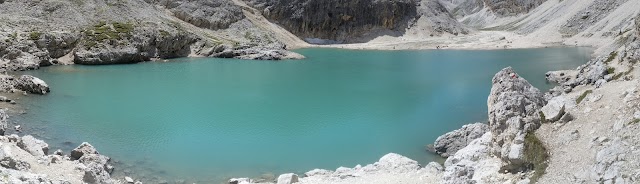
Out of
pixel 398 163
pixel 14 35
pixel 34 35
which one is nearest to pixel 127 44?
pixel 34 35

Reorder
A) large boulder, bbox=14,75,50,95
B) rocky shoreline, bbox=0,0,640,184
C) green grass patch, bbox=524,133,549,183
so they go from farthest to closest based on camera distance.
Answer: large boulder, bbox=14,75,50,95, rocky shoreline, bbox=0,0,640,184, green grass patch, bbox=524,133,549,183

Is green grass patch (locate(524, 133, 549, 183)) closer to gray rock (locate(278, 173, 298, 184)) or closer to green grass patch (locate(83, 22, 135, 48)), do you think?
gray rock (locate(278, 173, 298, 184))

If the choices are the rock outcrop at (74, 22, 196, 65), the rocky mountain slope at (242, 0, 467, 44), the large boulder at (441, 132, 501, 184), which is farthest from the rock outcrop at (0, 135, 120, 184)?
the rocky mountain slope at (242, 0, 467, 44)

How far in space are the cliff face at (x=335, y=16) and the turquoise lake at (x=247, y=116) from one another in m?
78.2

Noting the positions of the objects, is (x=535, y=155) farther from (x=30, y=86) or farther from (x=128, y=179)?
(x=30, y=86)

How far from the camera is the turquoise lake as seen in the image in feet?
93.7

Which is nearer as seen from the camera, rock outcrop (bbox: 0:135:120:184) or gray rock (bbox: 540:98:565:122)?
rock outcrop (bbox: 0:135:120:184)

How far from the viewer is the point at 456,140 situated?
29062 millimetres

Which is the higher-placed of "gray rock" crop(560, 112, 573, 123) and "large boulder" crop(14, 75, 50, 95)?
"gray rock" crop(560, 112, 573, 123)

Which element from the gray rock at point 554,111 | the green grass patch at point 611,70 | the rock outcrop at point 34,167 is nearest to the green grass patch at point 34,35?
the rock outcrop at point 34,167

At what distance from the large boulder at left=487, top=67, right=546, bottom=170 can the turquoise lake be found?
30.1 feet

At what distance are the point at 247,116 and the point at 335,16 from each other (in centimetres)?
11869

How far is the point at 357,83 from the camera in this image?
6200 cm

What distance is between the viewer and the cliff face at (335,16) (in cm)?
15012
